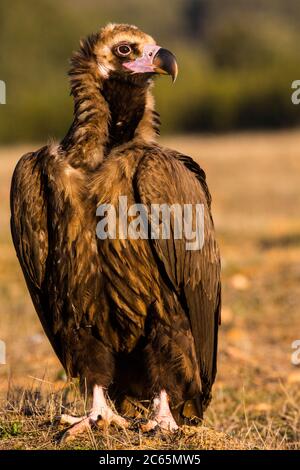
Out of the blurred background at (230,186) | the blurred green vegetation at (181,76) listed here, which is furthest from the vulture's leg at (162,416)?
the blurred green vegetation at (181,76)

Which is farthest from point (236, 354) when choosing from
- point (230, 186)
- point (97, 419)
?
point (230, 186)

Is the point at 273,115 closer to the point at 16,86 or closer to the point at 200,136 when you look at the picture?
the point at 200,136

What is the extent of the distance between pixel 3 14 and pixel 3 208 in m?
41.2

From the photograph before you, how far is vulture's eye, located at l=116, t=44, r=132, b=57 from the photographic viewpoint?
5344 millimetres

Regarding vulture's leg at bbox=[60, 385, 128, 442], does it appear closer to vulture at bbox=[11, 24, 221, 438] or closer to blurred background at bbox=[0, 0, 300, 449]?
vulture at bbox=[11, 24, 221, 438]

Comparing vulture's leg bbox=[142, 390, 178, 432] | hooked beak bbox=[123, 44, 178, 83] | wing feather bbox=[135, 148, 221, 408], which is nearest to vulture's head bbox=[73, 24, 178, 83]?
hooked beak bbox=[123, 44, 178, 83]

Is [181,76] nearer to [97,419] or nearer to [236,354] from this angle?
[236,354]

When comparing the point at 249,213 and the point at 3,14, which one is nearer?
the point at 249,213

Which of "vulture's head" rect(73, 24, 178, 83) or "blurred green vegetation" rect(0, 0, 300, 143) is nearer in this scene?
"vulture's head" rect(73, 24, 178, 83)

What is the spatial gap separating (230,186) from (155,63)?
18760 millimetres

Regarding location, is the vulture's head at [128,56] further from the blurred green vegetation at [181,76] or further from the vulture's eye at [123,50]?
the blurred green vegetation at [181,76]

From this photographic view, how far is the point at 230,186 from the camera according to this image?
24.0 metres

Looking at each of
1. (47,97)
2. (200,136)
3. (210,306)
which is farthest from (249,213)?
(47,97)

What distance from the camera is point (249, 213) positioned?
20234mm
